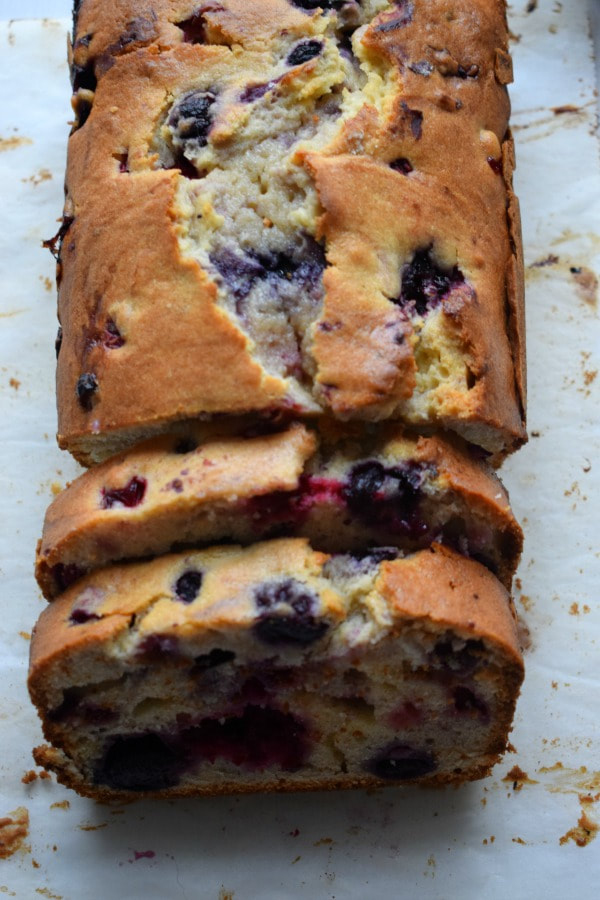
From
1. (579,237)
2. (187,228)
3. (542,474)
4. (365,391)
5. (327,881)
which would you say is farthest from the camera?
(579,237)

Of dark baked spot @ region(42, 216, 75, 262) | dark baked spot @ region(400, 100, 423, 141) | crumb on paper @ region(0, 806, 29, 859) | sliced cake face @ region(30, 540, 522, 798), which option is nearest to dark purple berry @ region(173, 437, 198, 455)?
sliced cake face @ region(30, 540, 522, 798)

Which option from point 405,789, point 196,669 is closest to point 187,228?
point 196,669

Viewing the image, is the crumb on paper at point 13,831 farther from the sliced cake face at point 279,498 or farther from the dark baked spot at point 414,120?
the dark baked spot at point 414,120

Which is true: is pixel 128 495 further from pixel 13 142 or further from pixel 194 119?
pixel 13 142

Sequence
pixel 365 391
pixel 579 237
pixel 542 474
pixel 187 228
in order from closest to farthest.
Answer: pixel 365 391 → pixel 187 228 → pixel 542 474 → pixel 579 237

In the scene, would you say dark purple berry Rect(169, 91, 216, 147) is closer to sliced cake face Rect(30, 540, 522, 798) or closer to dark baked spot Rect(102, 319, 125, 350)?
dark baked spot Rect(102, 319, 125, 350)

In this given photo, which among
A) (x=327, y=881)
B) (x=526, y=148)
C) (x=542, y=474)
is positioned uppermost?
(x=526, y=148)

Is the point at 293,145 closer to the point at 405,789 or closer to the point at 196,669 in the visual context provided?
the point at 196,669

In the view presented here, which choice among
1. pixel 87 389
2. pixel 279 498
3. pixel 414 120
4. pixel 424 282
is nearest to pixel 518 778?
pixel 279 498
